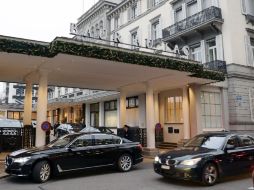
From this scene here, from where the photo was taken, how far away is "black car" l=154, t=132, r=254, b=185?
8.68 meters

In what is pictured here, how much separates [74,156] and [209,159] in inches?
176

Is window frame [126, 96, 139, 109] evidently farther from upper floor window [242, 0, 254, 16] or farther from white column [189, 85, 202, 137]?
upper floor window [242, 0, 254, 16]

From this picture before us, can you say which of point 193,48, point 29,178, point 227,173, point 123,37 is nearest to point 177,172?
point 227,173

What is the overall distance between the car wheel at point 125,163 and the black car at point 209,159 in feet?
6.66

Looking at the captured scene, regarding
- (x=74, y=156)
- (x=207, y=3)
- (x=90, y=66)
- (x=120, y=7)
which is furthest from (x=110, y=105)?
(x=74, y=156)

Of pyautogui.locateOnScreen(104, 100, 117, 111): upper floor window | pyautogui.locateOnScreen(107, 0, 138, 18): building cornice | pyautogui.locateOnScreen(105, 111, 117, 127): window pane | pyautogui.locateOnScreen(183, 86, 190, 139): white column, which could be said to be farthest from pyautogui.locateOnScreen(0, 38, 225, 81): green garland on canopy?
pyautogui.locateOnScreen(107, 0, 138, 18): building cornice

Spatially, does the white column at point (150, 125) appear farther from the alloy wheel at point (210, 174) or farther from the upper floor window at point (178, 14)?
the upper floor window at point (178, 14)

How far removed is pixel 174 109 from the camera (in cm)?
2203

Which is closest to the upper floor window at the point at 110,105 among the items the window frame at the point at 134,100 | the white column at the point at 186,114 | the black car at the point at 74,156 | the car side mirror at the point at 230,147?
the window frame at the point at 134,100

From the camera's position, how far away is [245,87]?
70.3 ft

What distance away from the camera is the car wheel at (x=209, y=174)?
8.73 meters

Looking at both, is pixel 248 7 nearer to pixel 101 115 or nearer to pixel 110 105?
pixel 110 105

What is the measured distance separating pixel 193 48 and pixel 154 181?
52.2 feet

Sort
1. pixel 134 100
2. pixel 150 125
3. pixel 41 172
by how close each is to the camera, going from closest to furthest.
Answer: pixel 41 172 → pixel 150 125 → pixel 134 100
